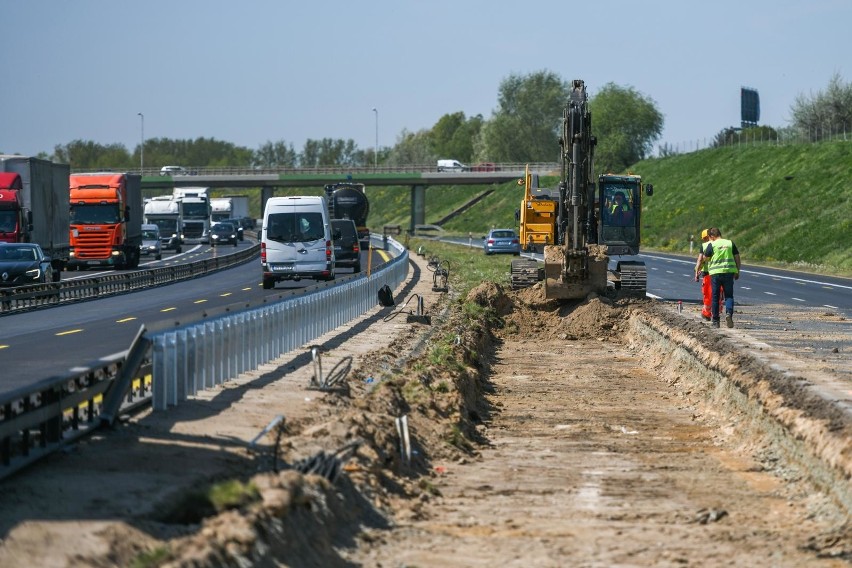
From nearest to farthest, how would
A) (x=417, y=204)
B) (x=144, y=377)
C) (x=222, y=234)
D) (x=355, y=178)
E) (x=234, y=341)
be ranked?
1. (x=144, y=377)
2. (x=234, y=341)
3. (x=222, y=234)
4. (x=355, y=178)
5. (x=417, y=204)

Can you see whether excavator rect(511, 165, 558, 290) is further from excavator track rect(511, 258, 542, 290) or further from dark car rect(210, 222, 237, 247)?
dark car rect(210, 222, 237, 247)

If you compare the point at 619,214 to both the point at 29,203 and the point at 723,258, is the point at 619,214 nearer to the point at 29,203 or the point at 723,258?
the point at 723,258

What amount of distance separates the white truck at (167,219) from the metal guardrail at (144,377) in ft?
213

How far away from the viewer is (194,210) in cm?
10100

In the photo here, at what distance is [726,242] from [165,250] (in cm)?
6862

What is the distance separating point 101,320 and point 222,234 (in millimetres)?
69569

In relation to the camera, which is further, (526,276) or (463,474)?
(526,276)

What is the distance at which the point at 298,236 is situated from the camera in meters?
42.8

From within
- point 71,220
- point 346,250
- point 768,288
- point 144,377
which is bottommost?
point 768,288

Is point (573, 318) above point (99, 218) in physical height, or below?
below

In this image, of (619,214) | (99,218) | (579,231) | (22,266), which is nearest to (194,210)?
(99,218)

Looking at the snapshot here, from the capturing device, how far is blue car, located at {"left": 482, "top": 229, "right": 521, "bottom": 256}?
7638 cm

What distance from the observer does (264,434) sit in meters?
13.8

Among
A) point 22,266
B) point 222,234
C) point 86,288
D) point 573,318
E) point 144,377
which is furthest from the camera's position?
point 222,234
